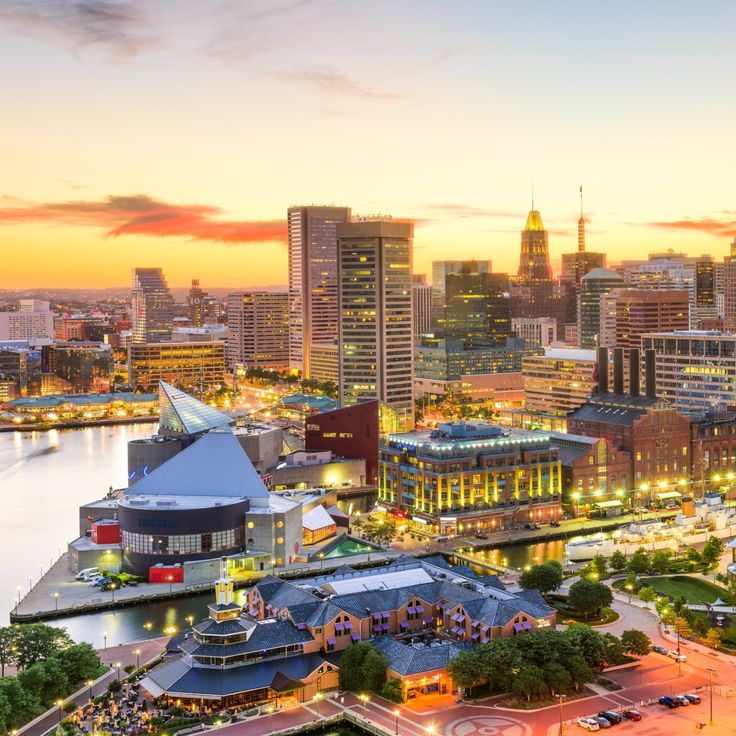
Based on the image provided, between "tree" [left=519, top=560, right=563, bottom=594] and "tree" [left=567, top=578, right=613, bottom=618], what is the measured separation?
1.89 m

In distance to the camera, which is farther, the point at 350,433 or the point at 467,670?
A: the point at 350,433

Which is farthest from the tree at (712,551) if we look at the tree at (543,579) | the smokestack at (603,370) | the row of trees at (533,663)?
the smokestack at (603,370)

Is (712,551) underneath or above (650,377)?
underneath

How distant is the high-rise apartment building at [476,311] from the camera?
456 feet

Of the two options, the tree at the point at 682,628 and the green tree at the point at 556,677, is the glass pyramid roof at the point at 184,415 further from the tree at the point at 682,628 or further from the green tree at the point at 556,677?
the green tree at the point at 556,677

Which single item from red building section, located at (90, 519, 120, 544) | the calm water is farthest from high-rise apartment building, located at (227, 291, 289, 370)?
red building section, located at (90, 519, 120, 544)

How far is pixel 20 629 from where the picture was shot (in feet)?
95.0

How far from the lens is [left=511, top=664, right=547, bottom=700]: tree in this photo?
2639 cm

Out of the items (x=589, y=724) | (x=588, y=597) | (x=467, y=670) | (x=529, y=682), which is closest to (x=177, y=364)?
(x=588, y=597)

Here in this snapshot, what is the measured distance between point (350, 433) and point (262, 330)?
8782cm

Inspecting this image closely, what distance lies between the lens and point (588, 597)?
32.9 m

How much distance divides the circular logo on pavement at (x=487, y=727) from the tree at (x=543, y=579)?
10006 mm

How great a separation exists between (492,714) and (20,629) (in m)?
12.9

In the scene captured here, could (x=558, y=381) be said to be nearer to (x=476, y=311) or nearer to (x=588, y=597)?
(x=476, y=311)
